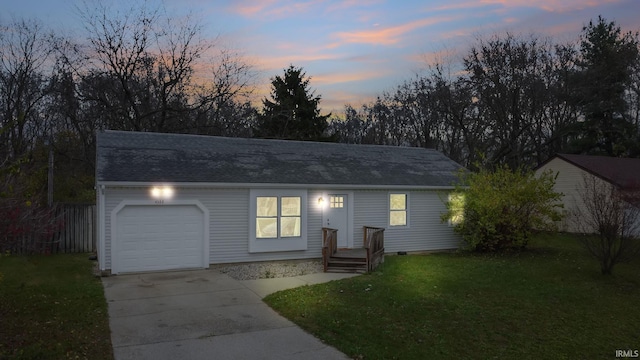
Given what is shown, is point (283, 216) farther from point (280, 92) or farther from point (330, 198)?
point (280, 92)

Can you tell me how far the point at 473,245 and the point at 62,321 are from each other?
1277 cm

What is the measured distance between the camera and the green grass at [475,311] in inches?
264

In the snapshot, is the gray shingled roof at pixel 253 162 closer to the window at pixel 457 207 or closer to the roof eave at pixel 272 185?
the roof eave at pixel 272 185

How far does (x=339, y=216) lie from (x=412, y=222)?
2988mm

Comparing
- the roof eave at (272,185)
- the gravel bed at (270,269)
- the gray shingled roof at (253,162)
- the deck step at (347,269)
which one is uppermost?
the gray shingled roof at (253,162)

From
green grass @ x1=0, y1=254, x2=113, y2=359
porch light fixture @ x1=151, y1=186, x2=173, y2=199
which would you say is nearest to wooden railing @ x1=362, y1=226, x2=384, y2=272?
porch light fixture @ x1=151, y1=186, x2=173, y2=199

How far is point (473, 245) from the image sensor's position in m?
15.8

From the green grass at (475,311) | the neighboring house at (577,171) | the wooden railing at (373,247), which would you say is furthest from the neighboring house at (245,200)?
the neighboring house at (577,171)

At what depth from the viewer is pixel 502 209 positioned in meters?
15.5

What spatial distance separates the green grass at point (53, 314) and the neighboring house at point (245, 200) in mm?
1561

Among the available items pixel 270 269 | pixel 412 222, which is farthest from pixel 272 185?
pixel 412 222

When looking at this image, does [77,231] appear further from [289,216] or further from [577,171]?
[577,171]

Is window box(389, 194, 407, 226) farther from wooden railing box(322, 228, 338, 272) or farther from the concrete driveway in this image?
the concrete driveway

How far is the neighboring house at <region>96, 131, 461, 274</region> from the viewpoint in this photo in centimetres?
1226
